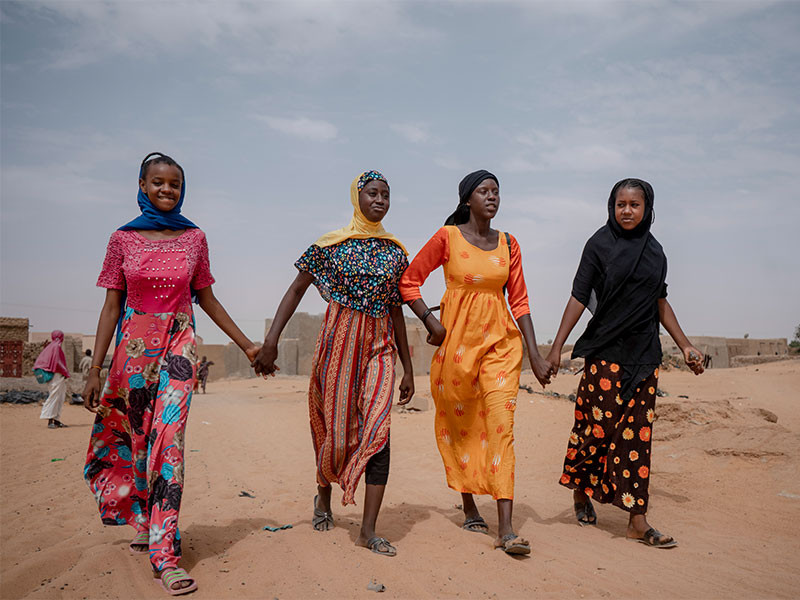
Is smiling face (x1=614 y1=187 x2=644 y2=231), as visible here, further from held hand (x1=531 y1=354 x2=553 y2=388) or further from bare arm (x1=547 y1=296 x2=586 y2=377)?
held hand (x1=531 y1=354 x2=553 y2=388)

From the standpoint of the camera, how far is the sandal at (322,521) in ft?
14.5

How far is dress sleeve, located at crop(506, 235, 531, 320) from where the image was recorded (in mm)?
4602

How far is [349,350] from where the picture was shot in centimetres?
Answer: 424

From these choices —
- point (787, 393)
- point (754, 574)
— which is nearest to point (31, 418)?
point (754, 574)

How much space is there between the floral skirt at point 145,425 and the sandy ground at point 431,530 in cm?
29

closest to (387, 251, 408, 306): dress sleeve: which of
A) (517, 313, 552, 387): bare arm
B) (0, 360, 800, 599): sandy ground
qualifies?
(517, 313, 552, 387): bare arm

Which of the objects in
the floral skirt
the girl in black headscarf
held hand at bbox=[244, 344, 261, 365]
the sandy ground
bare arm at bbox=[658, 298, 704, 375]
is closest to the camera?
the sandy ground

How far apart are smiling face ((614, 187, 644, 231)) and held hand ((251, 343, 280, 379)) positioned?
8.60 feet

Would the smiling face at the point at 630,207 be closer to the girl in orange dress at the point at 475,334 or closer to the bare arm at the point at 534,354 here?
the girl in orange dress at the point at 475,334

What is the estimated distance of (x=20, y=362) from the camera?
785 inches

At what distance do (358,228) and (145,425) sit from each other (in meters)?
1.82

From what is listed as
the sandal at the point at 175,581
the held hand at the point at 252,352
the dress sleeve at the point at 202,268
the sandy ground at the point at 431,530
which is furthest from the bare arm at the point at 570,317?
the sandal at the point at 175,581

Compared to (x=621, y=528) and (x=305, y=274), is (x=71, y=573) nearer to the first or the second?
(x=305, y=274)

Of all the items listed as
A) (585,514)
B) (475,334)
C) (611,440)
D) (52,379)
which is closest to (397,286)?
(475,334)
